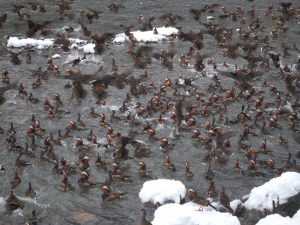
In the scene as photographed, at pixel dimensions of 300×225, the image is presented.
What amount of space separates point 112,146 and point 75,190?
2.62 m

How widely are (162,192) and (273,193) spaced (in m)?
2.79

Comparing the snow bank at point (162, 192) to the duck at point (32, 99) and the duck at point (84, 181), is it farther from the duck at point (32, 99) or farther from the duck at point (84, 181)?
the duck at point (32, 99)

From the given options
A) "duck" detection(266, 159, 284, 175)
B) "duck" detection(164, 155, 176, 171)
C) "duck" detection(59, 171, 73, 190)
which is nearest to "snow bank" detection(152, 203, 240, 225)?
"duck" detection(59, 171, 73, 190)

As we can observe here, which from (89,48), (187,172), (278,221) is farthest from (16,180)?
(89,48)

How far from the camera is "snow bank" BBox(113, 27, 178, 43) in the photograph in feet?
85.7

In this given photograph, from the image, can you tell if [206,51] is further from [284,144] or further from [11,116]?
[11,116]

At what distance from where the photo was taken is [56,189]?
41.9 ft

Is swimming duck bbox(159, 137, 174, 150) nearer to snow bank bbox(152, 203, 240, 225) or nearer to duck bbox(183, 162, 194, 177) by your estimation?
duck bbox(183, 162, 194, 177)

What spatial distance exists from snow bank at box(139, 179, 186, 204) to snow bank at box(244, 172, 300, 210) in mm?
1750

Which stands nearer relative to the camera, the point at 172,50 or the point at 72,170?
the point at 72,170

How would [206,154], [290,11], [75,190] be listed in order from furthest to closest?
1. [290,11]
2. [206,154]
3. [75,190]

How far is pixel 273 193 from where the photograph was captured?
36.8 feet

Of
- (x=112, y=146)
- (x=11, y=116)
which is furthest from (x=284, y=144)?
(x=11, y=116)

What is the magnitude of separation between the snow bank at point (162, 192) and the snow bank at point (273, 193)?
1750mm
